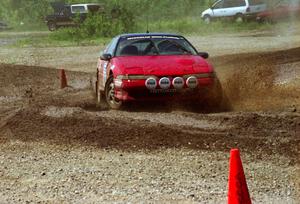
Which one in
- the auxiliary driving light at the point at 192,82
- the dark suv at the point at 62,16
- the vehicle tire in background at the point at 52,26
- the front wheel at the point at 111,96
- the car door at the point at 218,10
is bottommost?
the vehicle tire in background at the point at 52,26

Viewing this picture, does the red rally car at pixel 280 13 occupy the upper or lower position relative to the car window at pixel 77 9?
upper

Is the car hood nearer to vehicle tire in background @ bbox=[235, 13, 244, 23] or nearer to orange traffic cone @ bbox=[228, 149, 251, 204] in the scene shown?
orange traffic cone @ bbox=[228, 149, 251, 204]

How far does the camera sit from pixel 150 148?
28.3 feet

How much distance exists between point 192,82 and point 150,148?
3254 mm

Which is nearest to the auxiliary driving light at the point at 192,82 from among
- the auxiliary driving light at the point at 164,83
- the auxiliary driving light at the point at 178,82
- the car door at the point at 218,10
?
the auxiliary driving light at the point at 178,82

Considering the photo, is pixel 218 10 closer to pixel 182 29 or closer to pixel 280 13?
pixel 182 29

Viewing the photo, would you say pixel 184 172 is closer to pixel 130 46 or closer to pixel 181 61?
pixel 181 61

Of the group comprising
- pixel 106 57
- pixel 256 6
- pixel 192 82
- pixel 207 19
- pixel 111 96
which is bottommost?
pixel 207 19

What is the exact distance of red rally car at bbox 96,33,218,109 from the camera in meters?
11.6

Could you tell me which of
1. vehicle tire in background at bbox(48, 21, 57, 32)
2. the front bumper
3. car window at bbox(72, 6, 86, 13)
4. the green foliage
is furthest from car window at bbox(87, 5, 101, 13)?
the front bumper

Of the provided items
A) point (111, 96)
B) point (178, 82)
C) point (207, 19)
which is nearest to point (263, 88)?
point (178, 82)

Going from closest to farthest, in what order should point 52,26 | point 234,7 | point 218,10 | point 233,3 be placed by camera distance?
point 234,7 → point 233,3 → point 218,10 → point 52,26

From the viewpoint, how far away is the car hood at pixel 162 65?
11.7 meters

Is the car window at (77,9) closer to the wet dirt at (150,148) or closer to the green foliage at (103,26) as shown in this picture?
the green foliage at (103,26)
